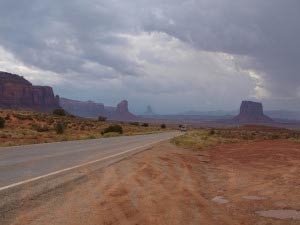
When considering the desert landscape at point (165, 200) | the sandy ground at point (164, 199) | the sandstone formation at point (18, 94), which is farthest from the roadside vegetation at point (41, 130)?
the sandstone formation at point (18, 94)

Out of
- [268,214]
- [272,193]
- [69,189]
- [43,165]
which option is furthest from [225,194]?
[43,165]

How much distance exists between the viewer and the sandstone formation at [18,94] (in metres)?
177

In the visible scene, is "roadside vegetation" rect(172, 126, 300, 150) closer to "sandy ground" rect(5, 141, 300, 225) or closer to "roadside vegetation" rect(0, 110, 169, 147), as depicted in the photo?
"roadside vegetation" rect(0, 110, 169, 147)

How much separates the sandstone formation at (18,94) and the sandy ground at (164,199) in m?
162

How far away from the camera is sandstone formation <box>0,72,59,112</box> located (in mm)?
177375

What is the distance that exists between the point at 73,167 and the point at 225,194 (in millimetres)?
6011

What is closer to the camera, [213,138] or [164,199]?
[164,199]

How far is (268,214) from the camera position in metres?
9.59

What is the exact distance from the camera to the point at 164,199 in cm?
1075

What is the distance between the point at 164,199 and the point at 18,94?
595ft

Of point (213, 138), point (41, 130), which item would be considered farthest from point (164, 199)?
point (41, 130)

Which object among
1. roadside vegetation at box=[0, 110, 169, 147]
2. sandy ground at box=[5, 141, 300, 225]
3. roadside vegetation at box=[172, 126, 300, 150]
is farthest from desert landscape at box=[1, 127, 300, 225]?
roadside vegetation at box=[172, 126, 300, 150]

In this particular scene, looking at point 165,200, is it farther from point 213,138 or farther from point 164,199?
point 213,138

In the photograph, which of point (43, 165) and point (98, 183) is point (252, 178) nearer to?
point (98, 183)
